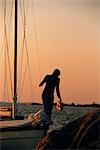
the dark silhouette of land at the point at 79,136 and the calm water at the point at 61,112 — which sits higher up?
the calm water at the point at 61,112

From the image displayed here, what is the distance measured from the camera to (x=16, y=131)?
3584 mm

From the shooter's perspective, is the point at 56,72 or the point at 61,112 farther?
the point at 61,112

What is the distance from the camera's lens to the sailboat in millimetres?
3373

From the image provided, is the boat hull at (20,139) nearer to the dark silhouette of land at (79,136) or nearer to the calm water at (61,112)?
the calm water at (61,112)

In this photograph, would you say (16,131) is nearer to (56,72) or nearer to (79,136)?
(56,72)

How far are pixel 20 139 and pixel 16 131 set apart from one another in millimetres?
99

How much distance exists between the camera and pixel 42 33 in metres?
3.76

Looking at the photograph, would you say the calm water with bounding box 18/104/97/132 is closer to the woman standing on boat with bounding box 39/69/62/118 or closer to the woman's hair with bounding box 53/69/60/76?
the woman standing on boat with bounding box 39/69/62/118

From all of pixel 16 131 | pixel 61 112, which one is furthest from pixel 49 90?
pixel 16 131

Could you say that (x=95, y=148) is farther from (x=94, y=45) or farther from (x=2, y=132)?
(x=2, y=132)

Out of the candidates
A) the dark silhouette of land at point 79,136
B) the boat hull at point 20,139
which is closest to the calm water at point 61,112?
the boat hull at point 20,139

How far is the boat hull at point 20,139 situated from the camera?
332cm

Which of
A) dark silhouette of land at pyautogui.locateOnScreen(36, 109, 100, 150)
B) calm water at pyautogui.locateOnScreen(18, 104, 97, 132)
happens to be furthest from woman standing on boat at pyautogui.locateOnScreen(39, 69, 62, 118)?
dark silhouette of land at pyautogui.locateOnScreen(36, 109, 100, 150)

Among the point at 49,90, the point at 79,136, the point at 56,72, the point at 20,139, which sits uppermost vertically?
the point at 56,72
